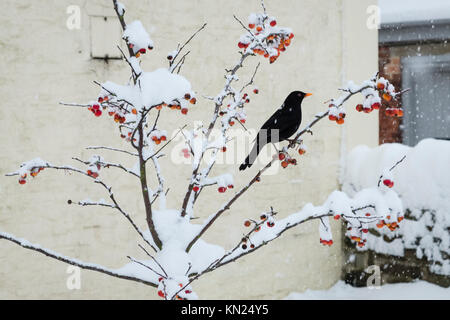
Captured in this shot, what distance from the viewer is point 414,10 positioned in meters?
6.17

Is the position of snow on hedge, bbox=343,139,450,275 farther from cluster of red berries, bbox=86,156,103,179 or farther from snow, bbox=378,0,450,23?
cluster of red berries, bbox=86,156,103,179

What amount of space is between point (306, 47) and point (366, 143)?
133 centimetres

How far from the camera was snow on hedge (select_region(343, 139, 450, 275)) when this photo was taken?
4188 mm

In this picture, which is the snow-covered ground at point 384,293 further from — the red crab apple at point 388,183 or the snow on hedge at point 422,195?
the red crab apple at point 388,183

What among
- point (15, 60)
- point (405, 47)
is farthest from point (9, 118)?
point (405, 47)

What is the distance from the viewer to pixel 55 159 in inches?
150

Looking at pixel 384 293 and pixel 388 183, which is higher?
pixel 388 183

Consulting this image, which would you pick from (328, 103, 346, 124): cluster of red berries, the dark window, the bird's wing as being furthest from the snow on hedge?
(328, 103, 346, 124): cluster of red berries

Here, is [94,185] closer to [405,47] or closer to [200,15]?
[200,15]

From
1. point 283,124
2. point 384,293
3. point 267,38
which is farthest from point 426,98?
point 267,38

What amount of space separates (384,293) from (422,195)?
1095 millimetres

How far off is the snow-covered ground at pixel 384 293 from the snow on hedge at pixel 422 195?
20 centimetres

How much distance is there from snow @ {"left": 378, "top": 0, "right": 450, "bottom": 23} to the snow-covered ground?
3533 millimetres

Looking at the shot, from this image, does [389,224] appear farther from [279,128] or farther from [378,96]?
[279,128]
